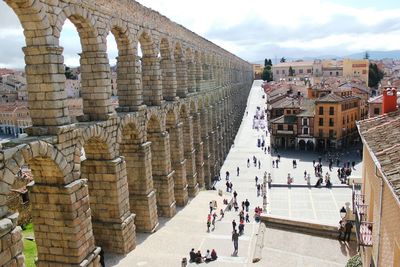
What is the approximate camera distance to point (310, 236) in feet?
81.5

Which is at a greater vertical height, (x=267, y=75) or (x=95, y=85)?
(x=95, y=85)

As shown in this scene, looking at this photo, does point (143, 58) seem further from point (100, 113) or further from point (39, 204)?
point (39, 204)

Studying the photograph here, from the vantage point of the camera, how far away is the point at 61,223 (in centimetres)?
1565

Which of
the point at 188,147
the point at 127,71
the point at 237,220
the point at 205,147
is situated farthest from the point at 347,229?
the point at 205,147

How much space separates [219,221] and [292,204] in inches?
405

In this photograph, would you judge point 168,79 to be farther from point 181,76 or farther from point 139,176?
point 139,176

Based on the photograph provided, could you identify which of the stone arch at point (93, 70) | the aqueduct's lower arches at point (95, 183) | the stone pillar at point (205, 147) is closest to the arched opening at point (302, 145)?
the stone pillar at point (205, 147)

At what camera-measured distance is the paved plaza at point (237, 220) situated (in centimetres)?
2181

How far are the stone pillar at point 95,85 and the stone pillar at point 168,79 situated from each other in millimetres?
10964

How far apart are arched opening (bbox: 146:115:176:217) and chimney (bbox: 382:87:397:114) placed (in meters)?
13.6

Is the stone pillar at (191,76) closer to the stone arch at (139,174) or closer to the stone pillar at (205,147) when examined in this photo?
the stone pillar at (205,147)

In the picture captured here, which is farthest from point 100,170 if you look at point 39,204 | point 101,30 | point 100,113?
point 101,30

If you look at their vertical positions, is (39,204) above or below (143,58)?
below

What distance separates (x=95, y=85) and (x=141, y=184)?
23.6ft
